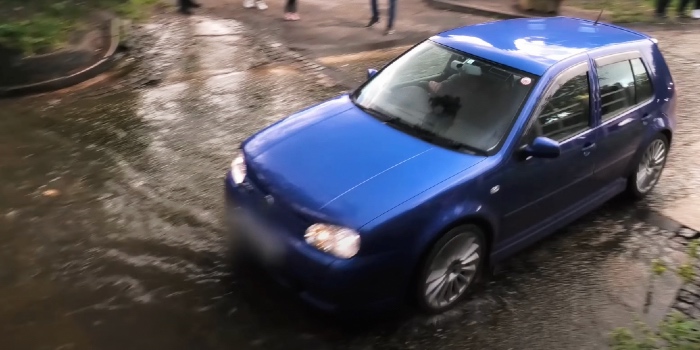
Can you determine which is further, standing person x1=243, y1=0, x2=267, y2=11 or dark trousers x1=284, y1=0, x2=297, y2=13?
standing person x1=243, y1=0, x2=267, y2=11

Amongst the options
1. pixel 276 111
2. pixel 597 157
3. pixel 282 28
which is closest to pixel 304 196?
pixel 597 157

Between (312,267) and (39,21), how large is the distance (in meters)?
6.13

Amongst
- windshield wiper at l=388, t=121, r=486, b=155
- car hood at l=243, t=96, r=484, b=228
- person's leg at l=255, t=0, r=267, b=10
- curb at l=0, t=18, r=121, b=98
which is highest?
windshield wiper at l=388, t=121, r=486, b=155

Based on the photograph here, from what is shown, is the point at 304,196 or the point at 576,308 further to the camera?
the point at 576,308

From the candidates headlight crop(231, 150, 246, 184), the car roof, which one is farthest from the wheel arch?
headlight crop(231, 150, 246, 184)

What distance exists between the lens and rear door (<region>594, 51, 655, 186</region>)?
5.13 meters

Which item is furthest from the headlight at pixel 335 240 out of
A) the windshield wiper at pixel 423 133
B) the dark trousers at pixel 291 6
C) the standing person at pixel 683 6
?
the standing person at pixel 683 6

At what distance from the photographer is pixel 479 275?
4664 millimetres

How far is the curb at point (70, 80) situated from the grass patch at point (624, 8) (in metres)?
9.34

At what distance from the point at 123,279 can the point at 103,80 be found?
4586mm

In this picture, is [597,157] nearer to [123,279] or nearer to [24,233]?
[123,279]

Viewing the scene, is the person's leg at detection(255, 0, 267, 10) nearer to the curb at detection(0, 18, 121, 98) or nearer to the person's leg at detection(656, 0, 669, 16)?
the curb at detection(0, 18, 121, 98)

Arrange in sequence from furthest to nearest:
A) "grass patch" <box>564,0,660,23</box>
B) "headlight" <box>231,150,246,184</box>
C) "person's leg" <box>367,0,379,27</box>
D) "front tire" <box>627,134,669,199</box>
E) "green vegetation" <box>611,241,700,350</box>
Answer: "grass patch" <box>564,0,660,23</box> < "person's leg" <box>367,0,379,27</box> < "front tire" <box>627,134,669,199</box> < "headlight" <box>231,150,246,184</box> < "green vegetation" <box>611,241,700,350</box>

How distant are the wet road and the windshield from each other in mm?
1143
